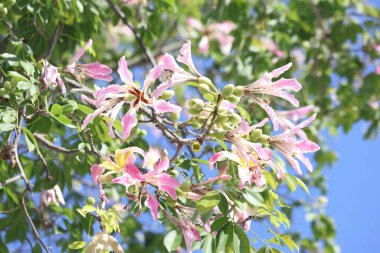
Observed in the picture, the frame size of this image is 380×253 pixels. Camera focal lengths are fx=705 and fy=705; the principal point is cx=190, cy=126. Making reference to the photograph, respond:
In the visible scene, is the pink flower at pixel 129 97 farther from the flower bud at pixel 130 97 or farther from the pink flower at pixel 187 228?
the pink flower at pixel 187 228

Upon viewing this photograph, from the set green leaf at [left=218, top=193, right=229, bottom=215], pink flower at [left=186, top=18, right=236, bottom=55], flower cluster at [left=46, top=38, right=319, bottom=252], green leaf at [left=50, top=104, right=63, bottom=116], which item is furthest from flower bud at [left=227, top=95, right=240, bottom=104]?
pink flower at [left=186, top=18, right=236, bottom=55]

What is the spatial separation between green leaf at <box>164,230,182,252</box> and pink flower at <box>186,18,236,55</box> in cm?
156

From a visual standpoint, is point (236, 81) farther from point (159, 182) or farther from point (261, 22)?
point (159, 182)

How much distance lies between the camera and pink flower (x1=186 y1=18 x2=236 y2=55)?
3.75 meters

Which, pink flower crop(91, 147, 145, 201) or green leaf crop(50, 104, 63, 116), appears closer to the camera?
pink flower crop(91, 147, 145, 201)

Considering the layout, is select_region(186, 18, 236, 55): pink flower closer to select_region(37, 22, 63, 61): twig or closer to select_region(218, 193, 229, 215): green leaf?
select_region(37, 22, 63, 61): twig

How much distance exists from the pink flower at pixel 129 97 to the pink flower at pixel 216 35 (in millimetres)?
1999

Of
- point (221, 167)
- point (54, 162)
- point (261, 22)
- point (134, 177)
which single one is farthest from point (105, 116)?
point (261, 22)

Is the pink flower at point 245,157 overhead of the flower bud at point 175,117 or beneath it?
overhead

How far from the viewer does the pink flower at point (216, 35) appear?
3748 millimetres

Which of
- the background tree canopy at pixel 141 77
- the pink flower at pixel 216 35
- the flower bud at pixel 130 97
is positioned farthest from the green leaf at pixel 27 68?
the pink flower at pixel 216 35

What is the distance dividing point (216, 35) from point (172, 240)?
→ 1944 millimetres

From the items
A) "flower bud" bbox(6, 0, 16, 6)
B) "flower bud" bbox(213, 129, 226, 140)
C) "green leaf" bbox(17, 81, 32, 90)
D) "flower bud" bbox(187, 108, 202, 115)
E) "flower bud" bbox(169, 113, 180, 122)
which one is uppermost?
"flower bud" bbox(187, 108, 202, 115)

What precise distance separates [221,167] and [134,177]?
0.36 metres
